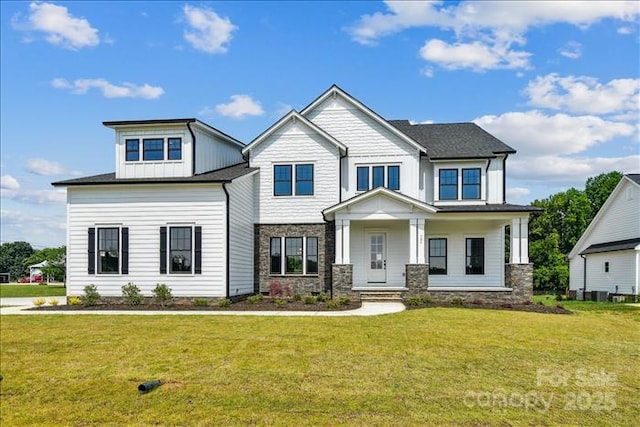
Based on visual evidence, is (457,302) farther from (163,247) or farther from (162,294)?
(163,247)

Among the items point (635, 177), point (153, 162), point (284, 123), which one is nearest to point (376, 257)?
point (284, 123)

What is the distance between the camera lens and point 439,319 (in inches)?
652

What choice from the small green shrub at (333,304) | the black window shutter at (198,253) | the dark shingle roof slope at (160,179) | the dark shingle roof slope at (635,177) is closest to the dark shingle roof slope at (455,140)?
the dark shingle roof slope at (160,179)

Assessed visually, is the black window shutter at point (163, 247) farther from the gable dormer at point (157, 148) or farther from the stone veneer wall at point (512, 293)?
the stone veneer wall at point (512, 293)

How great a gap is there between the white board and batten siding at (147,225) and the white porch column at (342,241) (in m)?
4.67

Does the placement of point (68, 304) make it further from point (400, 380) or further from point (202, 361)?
point (400, 380)

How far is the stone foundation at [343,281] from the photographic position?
22453mm

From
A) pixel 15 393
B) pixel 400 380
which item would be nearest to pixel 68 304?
pixel 15 393

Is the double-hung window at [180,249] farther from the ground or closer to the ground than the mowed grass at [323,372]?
farther from the ground

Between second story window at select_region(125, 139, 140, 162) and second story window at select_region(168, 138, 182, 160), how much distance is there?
1358mm

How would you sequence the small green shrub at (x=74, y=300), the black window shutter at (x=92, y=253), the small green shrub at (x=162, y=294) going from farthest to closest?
the black window shutter at (x=92, y=253), the small green shrub at (x=74, y=300), the small green shrub at (x=162, y=294)

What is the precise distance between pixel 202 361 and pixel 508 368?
250 inches

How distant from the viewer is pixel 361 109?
82.8 feet

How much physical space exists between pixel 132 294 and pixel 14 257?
104252mm
